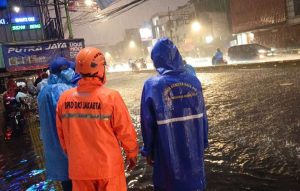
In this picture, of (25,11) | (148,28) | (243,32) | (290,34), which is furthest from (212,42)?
(25,11)

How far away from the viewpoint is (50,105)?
13.0 feet

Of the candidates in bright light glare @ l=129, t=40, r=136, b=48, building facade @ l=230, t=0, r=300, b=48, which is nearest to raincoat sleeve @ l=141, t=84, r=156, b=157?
building facade @ l=230, t=0, r=300, b=48

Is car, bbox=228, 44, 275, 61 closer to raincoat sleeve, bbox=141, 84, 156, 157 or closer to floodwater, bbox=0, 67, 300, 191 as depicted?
floodwater, bbox=0, 67, 300, 191

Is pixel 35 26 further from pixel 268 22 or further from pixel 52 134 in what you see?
pixel 52 134

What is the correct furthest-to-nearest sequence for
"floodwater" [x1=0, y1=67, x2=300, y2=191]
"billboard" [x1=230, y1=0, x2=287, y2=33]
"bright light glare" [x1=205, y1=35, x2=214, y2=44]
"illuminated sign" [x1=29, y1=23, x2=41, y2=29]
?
"bright light glare" [x1=205, y1=35, x2=214, y2=44] < "billboard" [x1=230, y1=0, x2=287, y2=33] < "illuminated sign" [x1=29, y1=23, x2=41, y2=29] < "floodwater" [x1=0, y1=67, x2=300, y2=191]

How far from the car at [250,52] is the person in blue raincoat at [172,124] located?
24253 millimetres

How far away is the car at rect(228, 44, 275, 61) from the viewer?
25.9 metres

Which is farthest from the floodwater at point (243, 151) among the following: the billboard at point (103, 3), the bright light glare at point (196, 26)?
the bright light glare at point (196, 26)

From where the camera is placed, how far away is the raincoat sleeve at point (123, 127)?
299cm

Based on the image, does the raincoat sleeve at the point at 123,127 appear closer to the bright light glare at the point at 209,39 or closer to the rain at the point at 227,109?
the rain at the point at 227,109

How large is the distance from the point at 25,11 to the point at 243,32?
2294 centimetres

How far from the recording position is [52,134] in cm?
392

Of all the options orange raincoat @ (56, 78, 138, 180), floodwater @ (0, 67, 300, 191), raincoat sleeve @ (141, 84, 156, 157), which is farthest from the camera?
floodwater @ (0, 67, 300, 191)

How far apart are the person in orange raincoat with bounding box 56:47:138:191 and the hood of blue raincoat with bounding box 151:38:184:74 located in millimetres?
499
